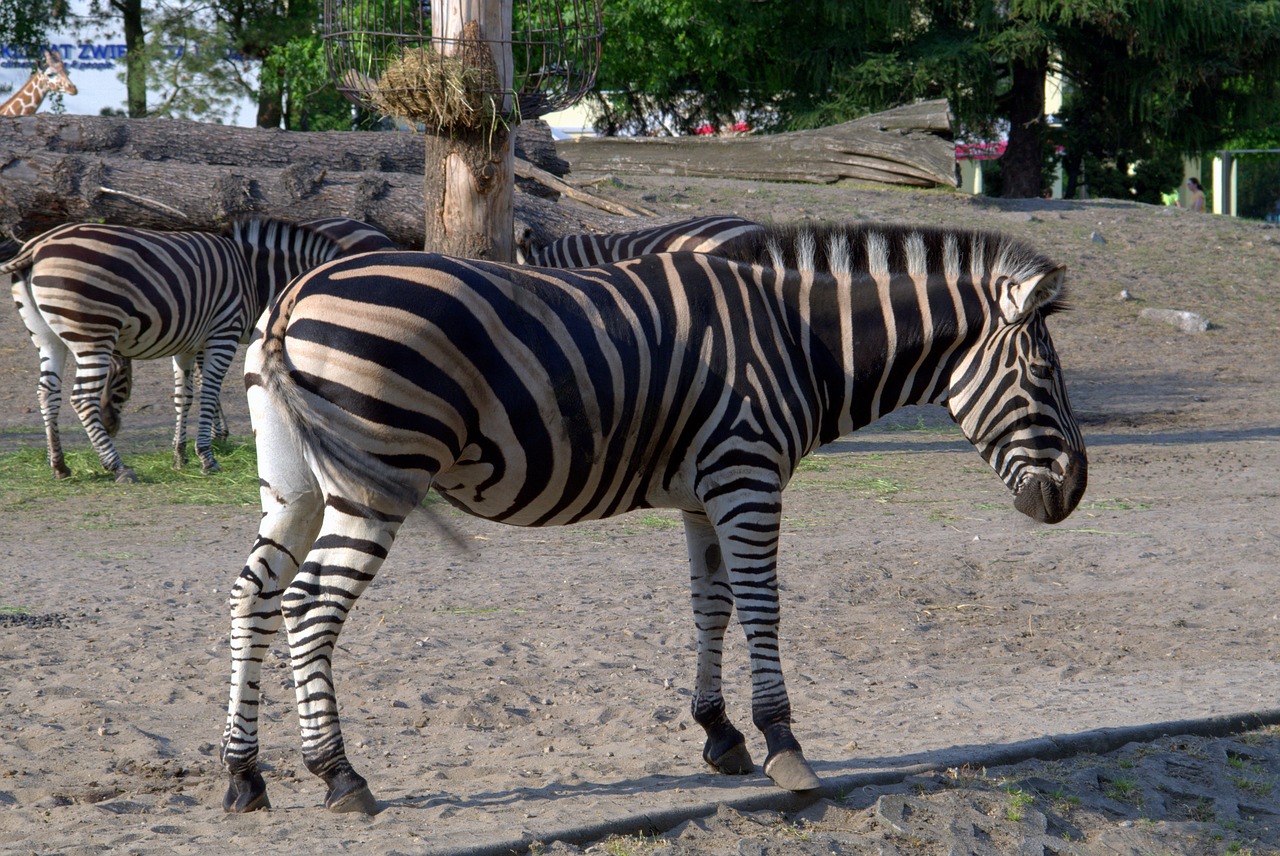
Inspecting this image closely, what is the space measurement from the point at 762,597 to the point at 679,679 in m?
1.42

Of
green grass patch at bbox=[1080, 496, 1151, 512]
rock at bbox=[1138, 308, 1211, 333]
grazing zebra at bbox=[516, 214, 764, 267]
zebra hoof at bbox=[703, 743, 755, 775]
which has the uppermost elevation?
grazing zebra at bbox=[516, 214, 764, 267]

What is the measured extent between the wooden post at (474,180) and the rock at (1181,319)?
34.5 feet

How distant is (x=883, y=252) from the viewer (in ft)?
13.8

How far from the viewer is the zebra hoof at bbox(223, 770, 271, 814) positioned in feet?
12.0

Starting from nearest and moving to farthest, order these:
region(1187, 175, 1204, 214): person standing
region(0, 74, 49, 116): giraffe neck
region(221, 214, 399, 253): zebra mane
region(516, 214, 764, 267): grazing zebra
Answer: region(516, 214, 764, 267): grazing zebra, region(221, 214, 399, 253): zebra mane, region(0, 74, 49, 116): giraffe neck, region(1187, 175, 1204, 214): person standing

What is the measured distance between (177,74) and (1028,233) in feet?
50.0

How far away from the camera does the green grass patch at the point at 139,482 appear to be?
8.48m

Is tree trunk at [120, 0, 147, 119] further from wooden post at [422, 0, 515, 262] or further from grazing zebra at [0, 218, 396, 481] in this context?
wooden post at [422, 0, 515, 262]

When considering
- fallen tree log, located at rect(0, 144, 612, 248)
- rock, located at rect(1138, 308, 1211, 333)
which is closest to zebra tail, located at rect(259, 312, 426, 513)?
fallen tree log, located at rect(0, 144, 612, 248)

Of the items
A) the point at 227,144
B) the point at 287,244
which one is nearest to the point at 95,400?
the point at 287,244

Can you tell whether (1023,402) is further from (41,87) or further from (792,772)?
(41,87)

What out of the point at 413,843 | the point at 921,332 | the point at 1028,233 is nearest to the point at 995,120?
the point at 1028,233

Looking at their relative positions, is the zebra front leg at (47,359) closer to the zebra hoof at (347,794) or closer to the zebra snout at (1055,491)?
the zebra hoof at (347,794)

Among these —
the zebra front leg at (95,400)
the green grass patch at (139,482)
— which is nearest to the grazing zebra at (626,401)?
the green grass patch at (139,482)
